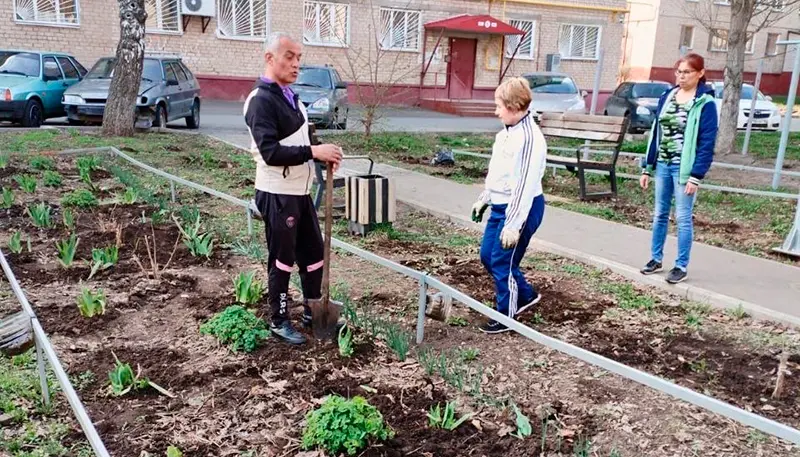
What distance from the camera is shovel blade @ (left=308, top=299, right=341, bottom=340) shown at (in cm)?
404

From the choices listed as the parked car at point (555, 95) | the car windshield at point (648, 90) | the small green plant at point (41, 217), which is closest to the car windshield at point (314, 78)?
the parked car at point (555, 95)

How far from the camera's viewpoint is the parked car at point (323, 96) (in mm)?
15328

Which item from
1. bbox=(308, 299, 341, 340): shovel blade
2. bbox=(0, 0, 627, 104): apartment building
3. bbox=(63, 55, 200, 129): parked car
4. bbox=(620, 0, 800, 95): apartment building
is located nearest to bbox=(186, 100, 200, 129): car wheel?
bbox=(63, 55, 200, 129): parked car

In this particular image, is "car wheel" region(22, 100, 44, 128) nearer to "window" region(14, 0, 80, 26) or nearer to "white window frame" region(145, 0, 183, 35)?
"window" region(14, 0, 80, 26)

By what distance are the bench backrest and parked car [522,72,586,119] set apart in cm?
713

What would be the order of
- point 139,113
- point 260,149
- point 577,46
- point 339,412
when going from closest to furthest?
1. point 339,412
2. point 260,149
3. point 139,113
4. point 577,46

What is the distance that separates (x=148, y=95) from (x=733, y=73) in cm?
1167

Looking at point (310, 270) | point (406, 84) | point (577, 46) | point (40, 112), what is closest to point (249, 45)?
point (406, 84)

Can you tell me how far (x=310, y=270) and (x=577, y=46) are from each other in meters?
28.9

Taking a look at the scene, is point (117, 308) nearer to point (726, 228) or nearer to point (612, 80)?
point (726, 228)

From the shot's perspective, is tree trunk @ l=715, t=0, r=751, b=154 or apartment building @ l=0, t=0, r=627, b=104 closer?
tree trunk @ l=715, t=0, r=751, b=154

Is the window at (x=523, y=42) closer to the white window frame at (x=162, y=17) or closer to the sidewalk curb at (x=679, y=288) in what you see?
the white window frame at (x=162, y=17)

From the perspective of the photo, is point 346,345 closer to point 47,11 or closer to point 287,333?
point 287,333

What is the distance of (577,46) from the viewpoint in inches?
1198
